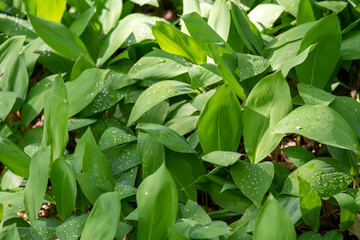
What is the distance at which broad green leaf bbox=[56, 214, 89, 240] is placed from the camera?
136cm

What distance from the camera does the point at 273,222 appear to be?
44.4 inches

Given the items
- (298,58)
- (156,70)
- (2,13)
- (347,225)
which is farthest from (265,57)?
(2,13)

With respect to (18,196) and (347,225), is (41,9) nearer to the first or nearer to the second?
(18,196)

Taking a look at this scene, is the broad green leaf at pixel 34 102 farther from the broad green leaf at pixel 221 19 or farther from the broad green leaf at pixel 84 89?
the broad green leaf at pixel 221 19

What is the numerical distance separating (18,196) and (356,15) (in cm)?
149

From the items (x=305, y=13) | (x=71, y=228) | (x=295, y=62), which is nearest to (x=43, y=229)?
(x=71, y=228)

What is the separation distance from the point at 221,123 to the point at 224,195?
0.23 m

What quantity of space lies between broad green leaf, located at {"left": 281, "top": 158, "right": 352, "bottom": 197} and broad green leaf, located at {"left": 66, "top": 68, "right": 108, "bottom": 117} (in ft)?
2.69

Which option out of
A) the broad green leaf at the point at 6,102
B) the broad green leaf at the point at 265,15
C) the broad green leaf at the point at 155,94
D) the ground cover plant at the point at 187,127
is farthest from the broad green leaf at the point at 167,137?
the broad green leaf at the point at 265,15

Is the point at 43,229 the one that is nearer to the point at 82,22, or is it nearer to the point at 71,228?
the point at 71,228

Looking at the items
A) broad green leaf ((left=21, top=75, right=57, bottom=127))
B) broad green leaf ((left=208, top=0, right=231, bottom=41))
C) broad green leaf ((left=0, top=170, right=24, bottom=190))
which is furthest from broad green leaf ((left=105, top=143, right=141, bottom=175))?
broad green leaf ((left=208, top=0, right=231, bottom=41))

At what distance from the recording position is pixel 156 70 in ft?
5.96

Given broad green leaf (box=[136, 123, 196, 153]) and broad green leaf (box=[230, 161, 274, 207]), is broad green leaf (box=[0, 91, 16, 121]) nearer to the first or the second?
broad green leaf (box=[136, 123, 196, 153])

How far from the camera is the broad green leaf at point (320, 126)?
4.41 feet
